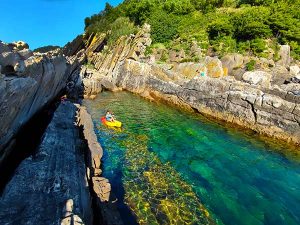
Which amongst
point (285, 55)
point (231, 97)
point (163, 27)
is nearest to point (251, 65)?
A: point (285, 55)

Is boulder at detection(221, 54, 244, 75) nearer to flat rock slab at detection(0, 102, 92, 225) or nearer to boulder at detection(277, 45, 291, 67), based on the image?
boulder at detection(277, 45, 291, 67)

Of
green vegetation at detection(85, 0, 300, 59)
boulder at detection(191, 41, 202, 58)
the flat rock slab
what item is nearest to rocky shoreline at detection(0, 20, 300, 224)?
the flat rock slab

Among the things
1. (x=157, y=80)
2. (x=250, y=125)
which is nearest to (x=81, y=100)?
(x=157, y=80)

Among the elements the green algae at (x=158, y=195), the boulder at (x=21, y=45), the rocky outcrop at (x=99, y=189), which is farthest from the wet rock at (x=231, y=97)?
the boulder at (x=21, y=45)

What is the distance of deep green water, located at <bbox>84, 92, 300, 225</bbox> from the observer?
13.2 metres

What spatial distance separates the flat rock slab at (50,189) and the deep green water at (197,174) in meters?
2.63

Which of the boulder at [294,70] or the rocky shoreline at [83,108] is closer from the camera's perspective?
the rocky shoreline at [83,108]

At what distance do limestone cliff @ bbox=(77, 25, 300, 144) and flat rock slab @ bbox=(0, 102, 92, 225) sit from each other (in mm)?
18741

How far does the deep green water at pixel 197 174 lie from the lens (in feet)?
43.3

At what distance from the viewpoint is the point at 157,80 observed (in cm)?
3925

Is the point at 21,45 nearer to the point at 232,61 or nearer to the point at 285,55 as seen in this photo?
the point at 232,61

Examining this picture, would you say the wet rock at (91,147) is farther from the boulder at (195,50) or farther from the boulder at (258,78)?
the boulder at (195,50)

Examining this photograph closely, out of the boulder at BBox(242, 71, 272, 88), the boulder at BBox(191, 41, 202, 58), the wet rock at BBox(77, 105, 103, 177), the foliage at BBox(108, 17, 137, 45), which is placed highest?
the foliage at BBox(108, 17, 137, 45)

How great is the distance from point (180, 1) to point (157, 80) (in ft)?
107
